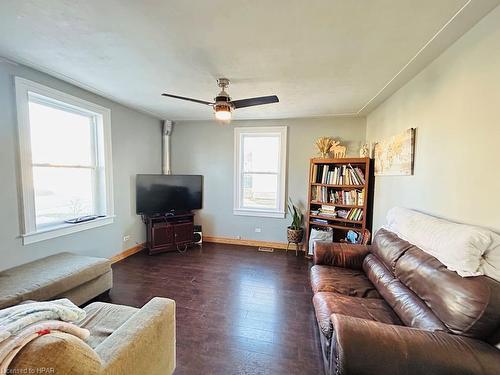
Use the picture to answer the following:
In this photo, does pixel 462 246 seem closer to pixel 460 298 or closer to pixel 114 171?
pixel 460 298

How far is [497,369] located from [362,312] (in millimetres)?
715

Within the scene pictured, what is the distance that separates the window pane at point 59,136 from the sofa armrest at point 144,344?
2413 mm

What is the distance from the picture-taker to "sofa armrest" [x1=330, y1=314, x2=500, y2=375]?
1.03m

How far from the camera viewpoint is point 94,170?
3295 mm

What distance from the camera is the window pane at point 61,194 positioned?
260 cm

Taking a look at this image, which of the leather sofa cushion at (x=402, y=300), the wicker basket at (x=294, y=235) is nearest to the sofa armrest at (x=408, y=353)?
the leather sofa cushion at (x=402, y=300)

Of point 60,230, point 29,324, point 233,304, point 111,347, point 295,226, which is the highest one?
point 29,324

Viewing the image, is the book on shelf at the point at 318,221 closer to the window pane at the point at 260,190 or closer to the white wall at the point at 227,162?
the white wall at the point at 227,162

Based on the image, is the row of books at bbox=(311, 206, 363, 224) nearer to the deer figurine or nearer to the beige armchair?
the deer figurine

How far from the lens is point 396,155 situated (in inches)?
104

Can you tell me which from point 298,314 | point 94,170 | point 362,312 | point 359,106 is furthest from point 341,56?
point 94,170

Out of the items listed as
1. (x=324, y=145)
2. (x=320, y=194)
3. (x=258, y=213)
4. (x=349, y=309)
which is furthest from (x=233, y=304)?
(x=324, y=145)

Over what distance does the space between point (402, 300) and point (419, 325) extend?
0.25 metres

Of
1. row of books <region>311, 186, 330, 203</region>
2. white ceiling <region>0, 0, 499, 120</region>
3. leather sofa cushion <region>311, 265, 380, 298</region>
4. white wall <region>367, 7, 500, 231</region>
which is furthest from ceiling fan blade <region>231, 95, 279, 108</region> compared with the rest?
row of books <region>311, 186, 330, 203</region>
